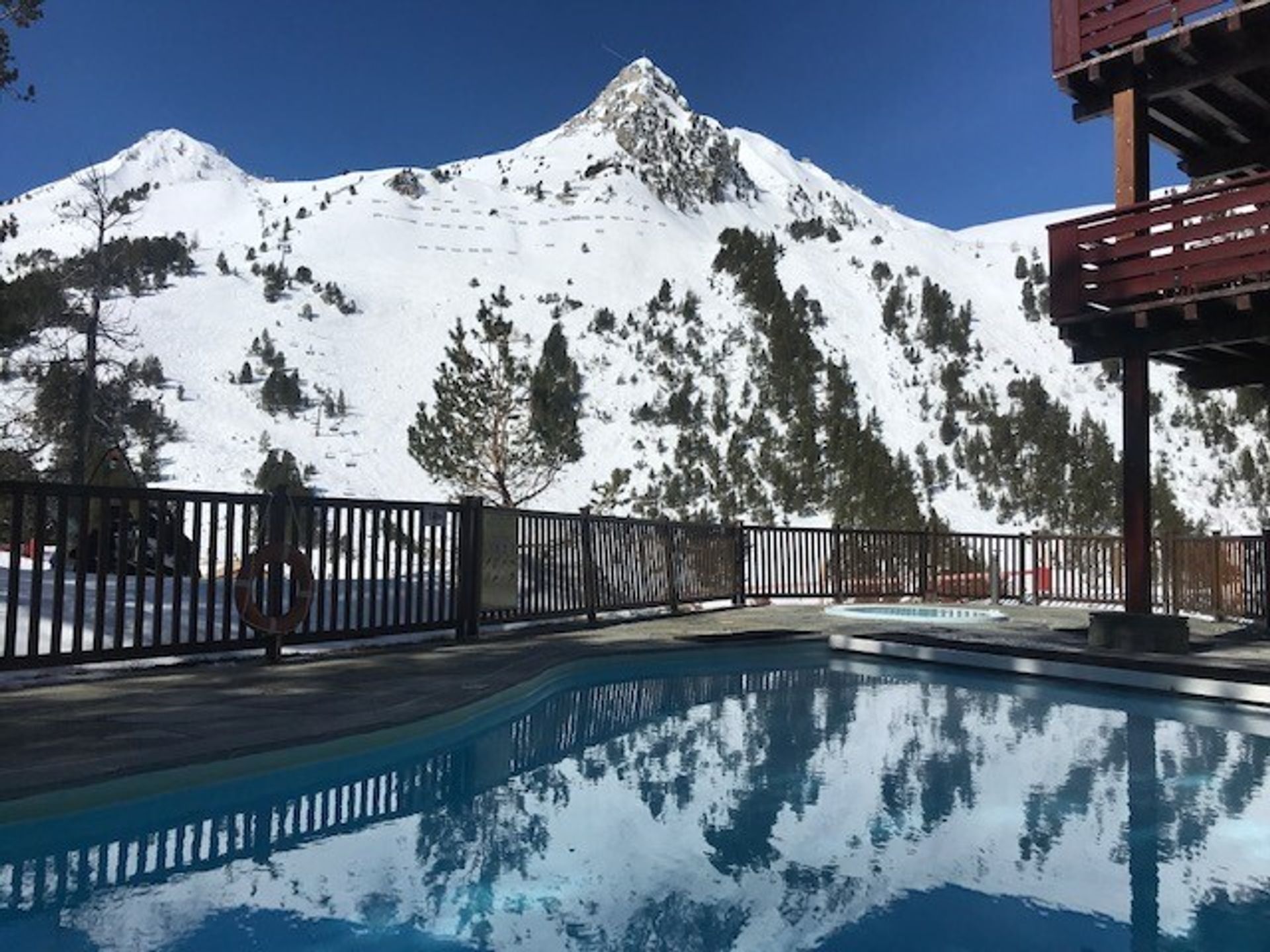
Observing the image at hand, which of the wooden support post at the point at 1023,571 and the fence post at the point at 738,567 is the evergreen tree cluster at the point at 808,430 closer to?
the wooden support post at the point at 1023,571

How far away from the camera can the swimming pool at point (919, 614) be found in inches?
496

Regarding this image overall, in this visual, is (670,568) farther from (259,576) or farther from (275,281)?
(275,281)

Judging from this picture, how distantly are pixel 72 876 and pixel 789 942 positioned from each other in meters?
2.45

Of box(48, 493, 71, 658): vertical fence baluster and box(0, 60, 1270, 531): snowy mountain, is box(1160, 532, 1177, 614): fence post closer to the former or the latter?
box(0, 60, 1270, 531): snowy mountain

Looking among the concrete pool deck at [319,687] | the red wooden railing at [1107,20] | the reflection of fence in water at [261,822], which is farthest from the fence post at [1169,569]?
the reflection of fence in water at [261,822]

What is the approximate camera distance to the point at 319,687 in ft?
19.6

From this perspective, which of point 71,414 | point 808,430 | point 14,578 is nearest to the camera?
point 14,578

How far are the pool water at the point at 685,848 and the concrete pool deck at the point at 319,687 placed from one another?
178 mm

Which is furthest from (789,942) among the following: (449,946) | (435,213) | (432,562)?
(435,213)

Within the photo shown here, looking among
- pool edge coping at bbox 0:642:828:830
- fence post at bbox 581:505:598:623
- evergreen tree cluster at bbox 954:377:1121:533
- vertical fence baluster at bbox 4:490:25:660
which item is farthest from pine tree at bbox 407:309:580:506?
evergreen tree cluster at bbox 954:377:1121:533

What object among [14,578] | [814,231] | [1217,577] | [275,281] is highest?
[814,231]

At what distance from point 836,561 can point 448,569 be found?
8.34m

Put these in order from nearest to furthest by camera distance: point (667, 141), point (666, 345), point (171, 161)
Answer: point (666, 345), point (667, 141), point (171, 161)

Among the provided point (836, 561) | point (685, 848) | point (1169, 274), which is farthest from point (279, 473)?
point (685, 848)
